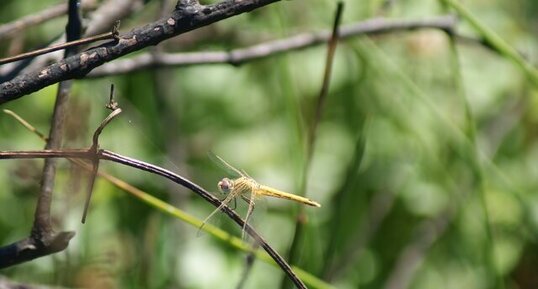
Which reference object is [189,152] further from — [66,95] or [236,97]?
[66,95]

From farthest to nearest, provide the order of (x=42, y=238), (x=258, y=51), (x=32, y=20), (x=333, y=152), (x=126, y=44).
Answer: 1. (x=333, y=152)
2. (x=258, y=51)
3. (x=32, y=20)
4. (x=42, y=238)
5. (x=126, y=44)

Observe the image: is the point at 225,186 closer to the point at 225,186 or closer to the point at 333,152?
the point at 225,186

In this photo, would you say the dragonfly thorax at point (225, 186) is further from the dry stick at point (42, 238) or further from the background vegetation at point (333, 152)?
the background vegetation at point (333, 152)

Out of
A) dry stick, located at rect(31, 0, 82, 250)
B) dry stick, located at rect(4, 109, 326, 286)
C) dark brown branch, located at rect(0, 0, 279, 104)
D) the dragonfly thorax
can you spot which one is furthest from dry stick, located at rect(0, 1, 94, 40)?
dark brown branch, located at rect(0, 0, 279, 104)

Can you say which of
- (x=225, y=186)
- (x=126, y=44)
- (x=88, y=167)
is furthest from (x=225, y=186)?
(x=126, y=44)

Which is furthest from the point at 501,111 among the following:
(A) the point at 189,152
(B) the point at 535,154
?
(A) the point at 189,152

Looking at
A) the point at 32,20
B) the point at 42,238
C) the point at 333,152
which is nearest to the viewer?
the point at 42,238

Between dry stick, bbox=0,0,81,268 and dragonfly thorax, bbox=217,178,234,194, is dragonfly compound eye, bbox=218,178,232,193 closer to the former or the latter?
dragonfly thorax, bbox=217,178,234,194
